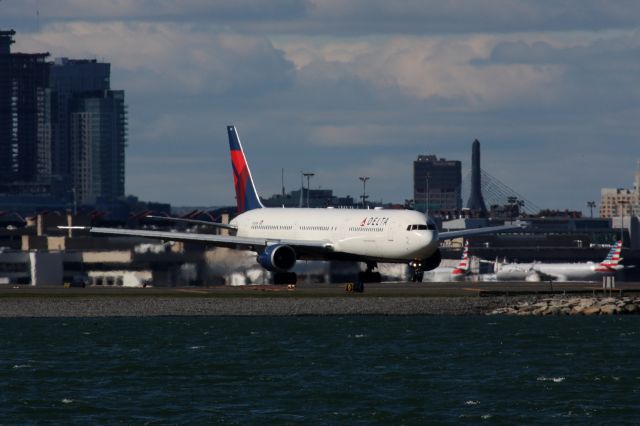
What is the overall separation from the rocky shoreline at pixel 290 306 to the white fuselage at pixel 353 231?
4659mm

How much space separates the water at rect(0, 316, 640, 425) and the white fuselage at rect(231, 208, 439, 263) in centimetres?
885

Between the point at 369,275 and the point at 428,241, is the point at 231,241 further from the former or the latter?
the point at 428,241

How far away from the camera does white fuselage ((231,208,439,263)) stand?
117 meters

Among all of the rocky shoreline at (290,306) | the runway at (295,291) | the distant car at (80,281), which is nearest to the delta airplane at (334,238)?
the runway at (295,291)

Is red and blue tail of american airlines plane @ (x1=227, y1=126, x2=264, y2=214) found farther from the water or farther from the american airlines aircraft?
the american airlines aircraft

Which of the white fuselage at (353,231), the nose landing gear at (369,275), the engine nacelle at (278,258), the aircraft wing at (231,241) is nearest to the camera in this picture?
the white fuselage at (353,231)

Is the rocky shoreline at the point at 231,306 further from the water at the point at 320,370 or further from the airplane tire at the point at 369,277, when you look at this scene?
the airplane tire at the point at 369,277

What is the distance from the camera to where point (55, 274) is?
497 ft

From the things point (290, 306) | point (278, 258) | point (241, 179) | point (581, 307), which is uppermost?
point (241, 179)

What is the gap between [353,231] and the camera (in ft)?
397

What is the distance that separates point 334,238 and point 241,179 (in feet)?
72.1

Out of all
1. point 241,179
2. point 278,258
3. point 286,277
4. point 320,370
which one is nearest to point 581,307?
point 278,258

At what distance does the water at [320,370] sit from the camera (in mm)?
64250

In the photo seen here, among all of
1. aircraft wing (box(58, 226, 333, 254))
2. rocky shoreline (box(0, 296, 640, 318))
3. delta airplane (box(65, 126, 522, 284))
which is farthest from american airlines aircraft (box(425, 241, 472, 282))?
rocky shoreline (box(0, 296, 640, 318))
